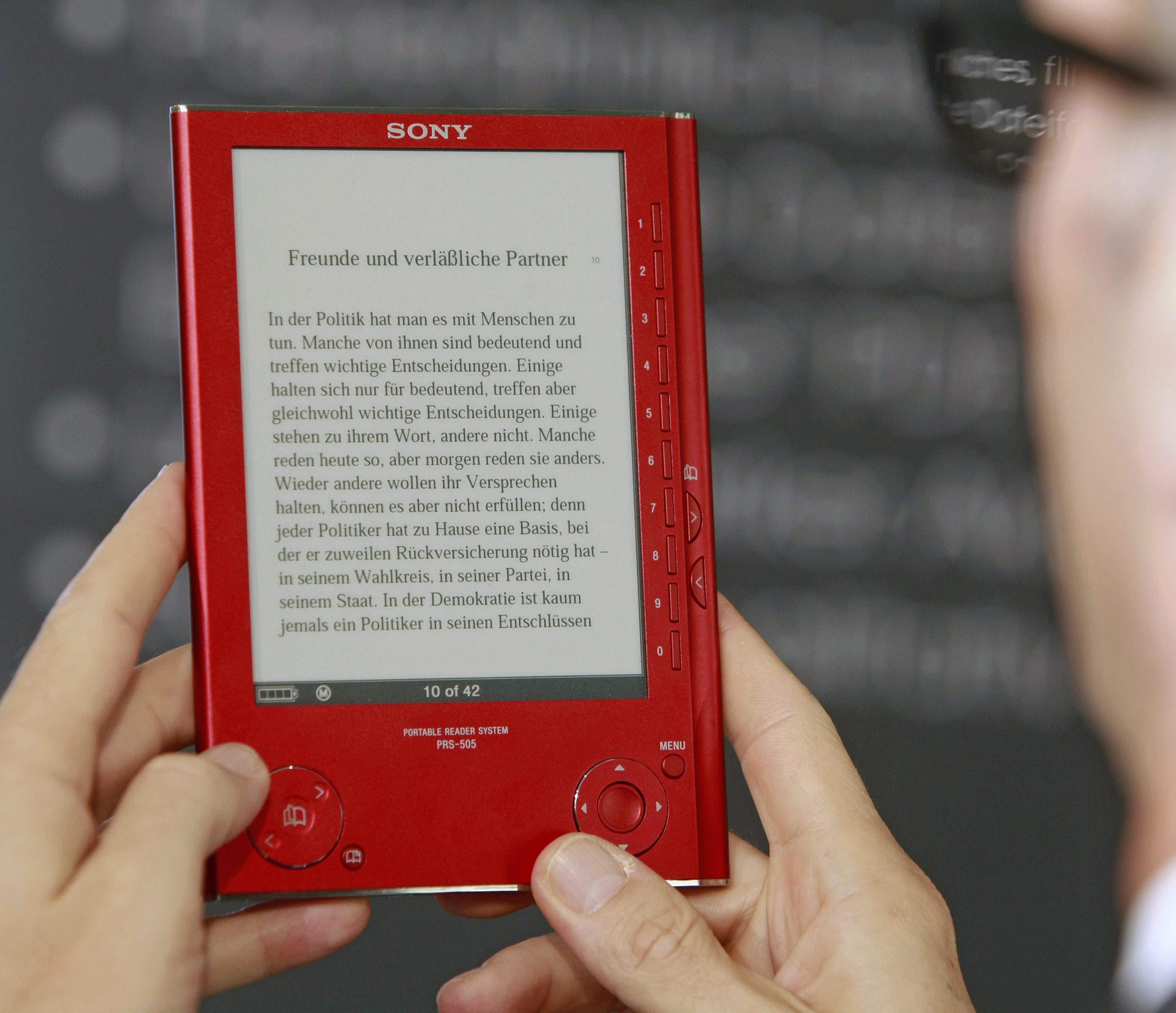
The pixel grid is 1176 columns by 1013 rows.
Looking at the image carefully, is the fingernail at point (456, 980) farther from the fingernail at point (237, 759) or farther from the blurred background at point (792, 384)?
the blurred background at point (792, 384)

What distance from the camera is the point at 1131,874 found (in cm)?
133

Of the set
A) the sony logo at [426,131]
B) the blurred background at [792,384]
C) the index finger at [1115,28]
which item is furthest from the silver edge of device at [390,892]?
the index finger at [1115,28]

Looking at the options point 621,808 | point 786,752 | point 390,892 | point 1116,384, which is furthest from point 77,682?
point 1116,384

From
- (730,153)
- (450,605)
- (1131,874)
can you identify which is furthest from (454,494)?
(1131,874)

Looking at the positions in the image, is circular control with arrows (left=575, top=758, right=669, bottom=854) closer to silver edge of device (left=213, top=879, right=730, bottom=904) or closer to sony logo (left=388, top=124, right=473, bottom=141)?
silver edge of device (left=213, top=879, right=730, bottom=904)

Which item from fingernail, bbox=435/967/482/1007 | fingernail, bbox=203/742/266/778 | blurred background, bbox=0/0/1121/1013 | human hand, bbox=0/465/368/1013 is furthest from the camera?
blurred background, bbox=0/0/1121/1013

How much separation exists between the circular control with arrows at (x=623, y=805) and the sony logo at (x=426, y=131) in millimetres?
406

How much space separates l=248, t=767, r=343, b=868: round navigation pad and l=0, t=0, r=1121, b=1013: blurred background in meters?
0.59

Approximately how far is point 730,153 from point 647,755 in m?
0.87

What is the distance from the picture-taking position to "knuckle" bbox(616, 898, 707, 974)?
1.80 ft

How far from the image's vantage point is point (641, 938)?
56 cm

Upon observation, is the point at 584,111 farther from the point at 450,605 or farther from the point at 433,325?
the point at 450,605

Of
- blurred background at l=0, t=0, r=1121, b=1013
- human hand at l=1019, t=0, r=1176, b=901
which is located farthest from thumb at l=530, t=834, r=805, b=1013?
human hand at l=1019, t=0, r=1176, b=901

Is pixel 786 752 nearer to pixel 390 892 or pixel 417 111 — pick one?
pixel 390 892
